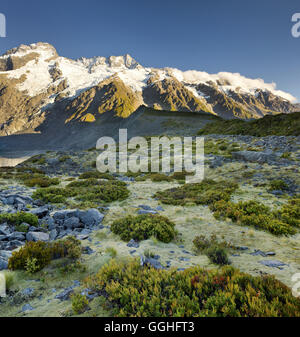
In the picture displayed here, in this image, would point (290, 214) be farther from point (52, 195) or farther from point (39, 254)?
point (52, 195)

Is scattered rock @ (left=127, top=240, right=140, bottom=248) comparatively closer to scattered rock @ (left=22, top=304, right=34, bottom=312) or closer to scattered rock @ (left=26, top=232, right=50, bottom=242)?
scattered rock @ (left=26, top=232, right=50, bottom=242)

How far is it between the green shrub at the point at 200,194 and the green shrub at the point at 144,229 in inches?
134

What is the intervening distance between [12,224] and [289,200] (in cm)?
1358

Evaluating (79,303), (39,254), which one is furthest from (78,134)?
(79,303)

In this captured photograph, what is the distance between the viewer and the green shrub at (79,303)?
3467mm

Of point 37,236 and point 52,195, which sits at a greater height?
point 52,195

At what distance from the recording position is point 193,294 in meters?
3.46

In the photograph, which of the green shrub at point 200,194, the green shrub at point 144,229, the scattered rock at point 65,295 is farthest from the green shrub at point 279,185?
the scattered rock at point 65,295

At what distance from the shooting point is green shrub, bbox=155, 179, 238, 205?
10887mm

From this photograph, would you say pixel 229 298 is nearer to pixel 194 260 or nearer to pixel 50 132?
pixel 194 260

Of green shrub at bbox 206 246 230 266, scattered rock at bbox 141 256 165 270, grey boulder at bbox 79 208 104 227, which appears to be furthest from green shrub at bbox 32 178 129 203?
green shrub at bbox 206 246 230 266

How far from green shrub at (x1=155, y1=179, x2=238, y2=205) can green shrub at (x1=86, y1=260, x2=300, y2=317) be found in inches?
265

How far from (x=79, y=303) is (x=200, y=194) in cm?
1009
